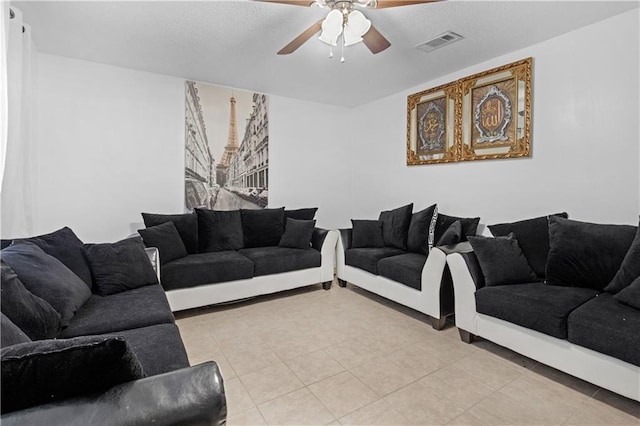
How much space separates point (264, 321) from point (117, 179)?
2.33 metres

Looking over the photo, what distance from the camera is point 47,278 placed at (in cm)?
179

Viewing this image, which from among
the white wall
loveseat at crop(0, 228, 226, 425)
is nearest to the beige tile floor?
loveseat at crop(0, 228, 226, 425)

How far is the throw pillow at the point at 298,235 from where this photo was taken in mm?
3928

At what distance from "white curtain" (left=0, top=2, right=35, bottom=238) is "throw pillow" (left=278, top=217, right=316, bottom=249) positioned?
240 centimetres

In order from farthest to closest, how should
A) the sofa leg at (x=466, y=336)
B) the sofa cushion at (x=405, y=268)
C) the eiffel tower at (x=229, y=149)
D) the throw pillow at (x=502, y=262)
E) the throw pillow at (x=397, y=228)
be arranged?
the eiffel tower at (x=229, y=149)
the throw pillow at (x=397, y=228)
the sofa cushion at (x=405, y=268)
the sofa leg at (x=466, y=336)
the throw pillow at (x=502, y=262)

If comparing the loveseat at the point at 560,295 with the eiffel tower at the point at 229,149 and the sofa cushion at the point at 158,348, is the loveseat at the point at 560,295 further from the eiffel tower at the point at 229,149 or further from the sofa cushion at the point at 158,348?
the eiffel tower at the point at 229,149

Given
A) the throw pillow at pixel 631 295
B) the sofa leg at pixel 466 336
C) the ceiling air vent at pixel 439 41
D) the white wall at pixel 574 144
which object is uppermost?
the ceiling air vent at pixel 439 41

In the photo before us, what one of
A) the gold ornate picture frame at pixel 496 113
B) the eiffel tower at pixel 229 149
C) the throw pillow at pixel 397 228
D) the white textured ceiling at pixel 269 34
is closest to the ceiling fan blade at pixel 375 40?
the white textured ceiling at pixel 269 34

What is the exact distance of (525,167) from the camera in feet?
10.3

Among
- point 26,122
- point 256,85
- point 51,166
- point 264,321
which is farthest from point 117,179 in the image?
point 264,321

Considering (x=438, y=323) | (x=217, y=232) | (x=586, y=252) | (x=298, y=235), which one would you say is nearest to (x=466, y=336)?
(x=438, y=323)

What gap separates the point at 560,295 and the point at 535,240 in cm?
63

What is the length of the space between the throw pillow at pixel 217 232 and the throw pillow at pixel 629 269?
11.2ft

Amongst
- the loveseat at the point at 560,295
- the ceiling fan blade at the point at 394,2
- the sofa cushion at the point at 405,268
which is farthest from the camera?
the sofa cushion at the point at 405,268
